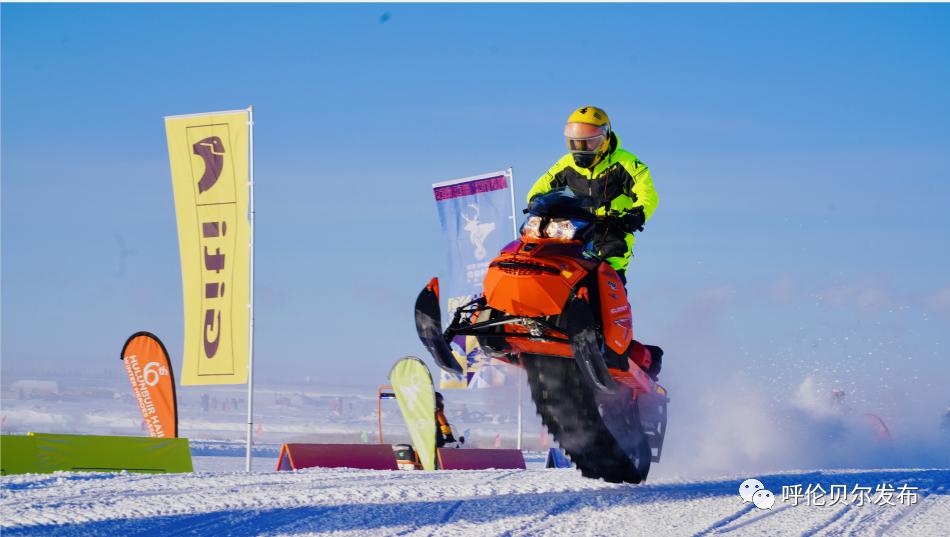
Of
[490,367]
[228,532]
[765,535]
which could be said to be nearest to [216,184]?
[490,367]

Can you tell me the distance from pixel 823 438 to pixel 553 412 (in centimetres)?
682

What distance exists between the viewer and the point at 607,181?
8125 mm

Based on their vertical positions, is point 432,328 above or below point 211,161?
below

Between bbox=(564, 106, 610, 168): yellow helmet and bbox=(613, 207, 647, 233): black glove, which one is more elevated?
bbox=(564, 106, 610, 168): yellow helmet

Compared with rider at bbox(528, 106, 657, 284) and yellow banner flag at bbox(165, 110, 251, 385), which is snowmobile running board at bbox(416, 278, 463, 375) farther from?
yellow banner flag at bbox(165, 110, 251, 385)

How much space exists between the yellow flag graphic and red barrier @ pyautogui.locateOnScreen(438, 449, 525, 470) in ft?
0.80

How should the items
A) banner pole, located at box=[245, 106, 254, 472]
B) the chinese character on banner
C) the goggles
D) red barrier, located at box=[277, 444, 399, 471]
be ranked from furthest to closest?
the chinese character on banner
banner pole, located at box=[245, 106, 254, 472]
red barrier, located at box=[277, 444, 399, 471]
the goggles

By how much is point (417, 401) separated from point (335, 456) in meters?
1.91

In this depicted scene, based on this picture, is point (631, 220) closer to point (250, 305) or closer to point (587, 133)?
point (587, 133)

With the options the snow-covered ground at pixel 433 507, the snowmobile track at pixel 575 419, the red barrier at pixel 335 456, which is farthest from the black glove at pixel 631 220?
the red barrier at pixel 335 456

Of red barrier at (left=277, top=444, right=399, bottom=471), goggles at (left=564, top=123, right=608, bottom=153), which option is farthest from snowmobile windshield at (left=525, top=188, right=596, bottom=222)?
red barrier at (left=277, top=444, right=399, bottom=471)

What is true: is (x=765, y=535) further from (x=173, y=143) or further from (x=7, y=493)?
(x=173, y=143)

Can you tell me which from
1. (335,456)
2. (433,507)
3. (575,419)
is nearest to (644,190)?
(575,419)

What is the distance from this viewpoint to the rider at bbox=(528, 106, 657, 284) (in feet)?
25.9
